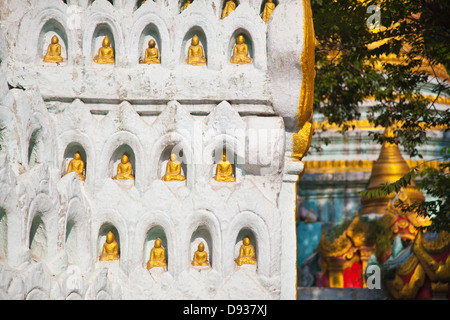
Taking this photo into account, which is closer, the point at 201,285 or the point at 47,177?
the point at 47,177

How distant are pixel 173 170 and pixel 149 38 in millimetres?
887

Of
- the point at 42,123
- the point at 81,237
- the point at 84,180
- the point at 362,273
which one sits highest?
the point at 42,123

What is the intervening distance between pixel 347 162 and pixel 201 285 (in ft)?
42.9

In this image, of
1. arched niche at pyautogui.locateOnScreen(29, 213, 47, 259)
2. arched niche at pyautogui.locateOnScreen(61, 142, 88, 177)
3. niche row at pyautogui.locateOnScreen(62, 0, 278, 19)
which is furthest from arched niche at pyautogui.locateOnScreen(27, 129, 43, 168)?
niche row at pyautogui.locateOnScreen(62, 0, 278, 19)

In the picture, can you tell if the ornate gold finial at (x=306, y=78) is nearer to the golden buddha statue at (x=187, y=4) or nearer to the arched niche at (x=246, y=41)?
the arched niche at (x=246, y=41)

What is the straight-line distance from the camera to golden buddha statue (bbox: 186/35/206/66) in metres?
4.66

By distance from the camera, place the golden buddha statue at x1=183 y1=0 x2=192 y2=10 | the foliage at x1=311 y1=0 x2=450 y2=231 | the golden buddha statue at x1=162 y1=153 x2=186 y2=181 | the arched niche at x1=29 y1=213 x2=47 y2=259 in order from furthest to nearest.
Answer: the foliage at x1=311 y1=0 x2=450 y2=231, the golden buddha statue at x1=183 y1=0 x2=192 y2=10, the golden buddha statue at x1=162 y1=153 x2=186 y2=181, the arched niche at x1=29 y1=213 x2=47 y2=259

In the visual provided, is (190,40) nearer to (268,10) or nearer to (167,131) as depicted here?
(268,10)

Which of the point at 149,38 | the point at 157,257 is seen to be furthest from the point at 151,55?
the point at 157,257

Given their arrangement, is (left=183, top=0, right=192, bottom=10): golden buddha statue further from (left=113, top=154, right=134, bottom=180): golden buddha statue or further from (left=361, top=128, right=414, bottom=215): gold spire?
(left=361, top=128, right=414, bottom=215): gold spire

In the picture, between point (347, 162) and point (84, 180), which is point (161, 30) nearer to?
point (84, 180)

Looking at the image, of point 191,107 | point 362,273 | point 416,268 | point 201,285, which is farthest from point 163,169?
point 362,273

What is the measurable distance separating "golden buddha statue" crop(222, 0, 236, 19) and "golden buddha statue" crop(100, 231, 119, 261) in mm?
1571
